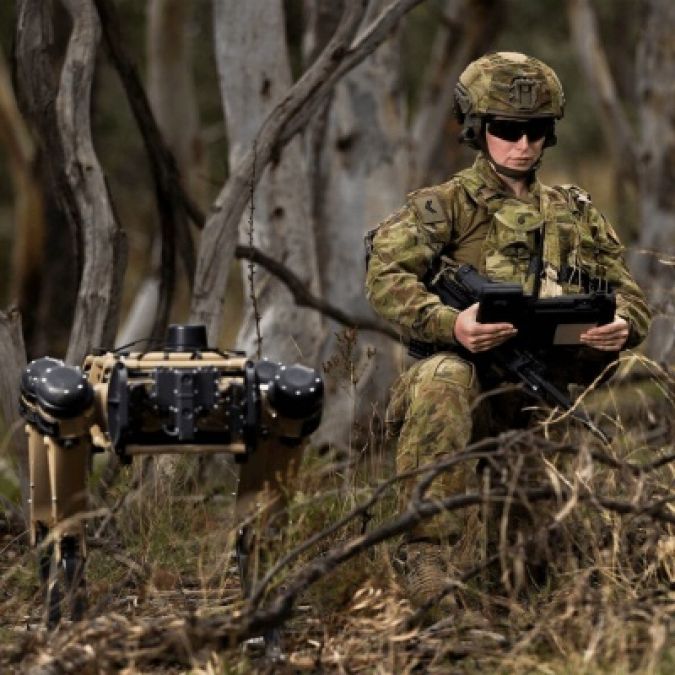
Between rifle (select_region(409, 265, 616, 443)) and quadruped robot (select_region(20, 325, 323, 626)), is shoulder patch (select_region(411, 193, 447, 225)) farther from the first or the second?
quadruped robot (select_region(20, 325, 323, 626))

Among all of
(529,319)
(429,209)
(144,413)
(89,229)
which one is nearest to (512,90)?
(429,209)

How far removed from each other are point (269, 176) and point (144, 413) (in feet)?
13.2

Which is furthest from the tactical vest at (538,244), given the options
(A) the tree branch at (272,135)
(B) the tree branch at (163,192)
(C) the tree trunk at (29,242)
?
(C) the tree trunk at (29,242)

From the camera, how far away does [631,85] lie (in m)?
27.4

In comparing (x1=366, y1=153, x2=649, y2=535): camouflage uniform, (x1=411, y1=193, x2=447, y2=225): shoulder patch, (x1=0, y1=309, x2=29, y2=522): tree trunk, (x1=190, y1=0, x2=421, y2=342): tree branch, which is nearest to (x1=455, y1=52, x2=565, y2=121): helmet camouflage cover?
(x1=366, y1=153, x2=649, y2=535): camouflage uniform

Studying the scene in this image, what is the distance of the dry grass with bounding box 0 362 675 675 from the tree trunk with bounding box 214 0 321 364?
275 cm

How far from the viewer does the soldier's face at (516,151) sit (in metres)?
6.09

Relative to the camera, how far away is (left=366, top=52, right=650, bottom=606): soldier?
5812 mm

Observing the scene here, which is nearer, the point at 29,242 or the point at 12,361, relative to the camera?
the point at 12,361

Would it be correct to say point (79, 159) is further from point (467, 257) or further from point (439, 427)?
point (439, 427)

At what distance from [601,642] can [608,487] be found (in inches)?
41.1

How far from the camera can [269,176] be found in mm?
8844

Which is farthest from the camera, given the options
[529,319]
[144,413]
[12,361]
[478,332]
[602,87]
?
[602,87]

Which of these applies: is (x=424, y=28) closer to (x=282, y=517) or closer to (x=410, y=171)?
(x=410, y=171)
